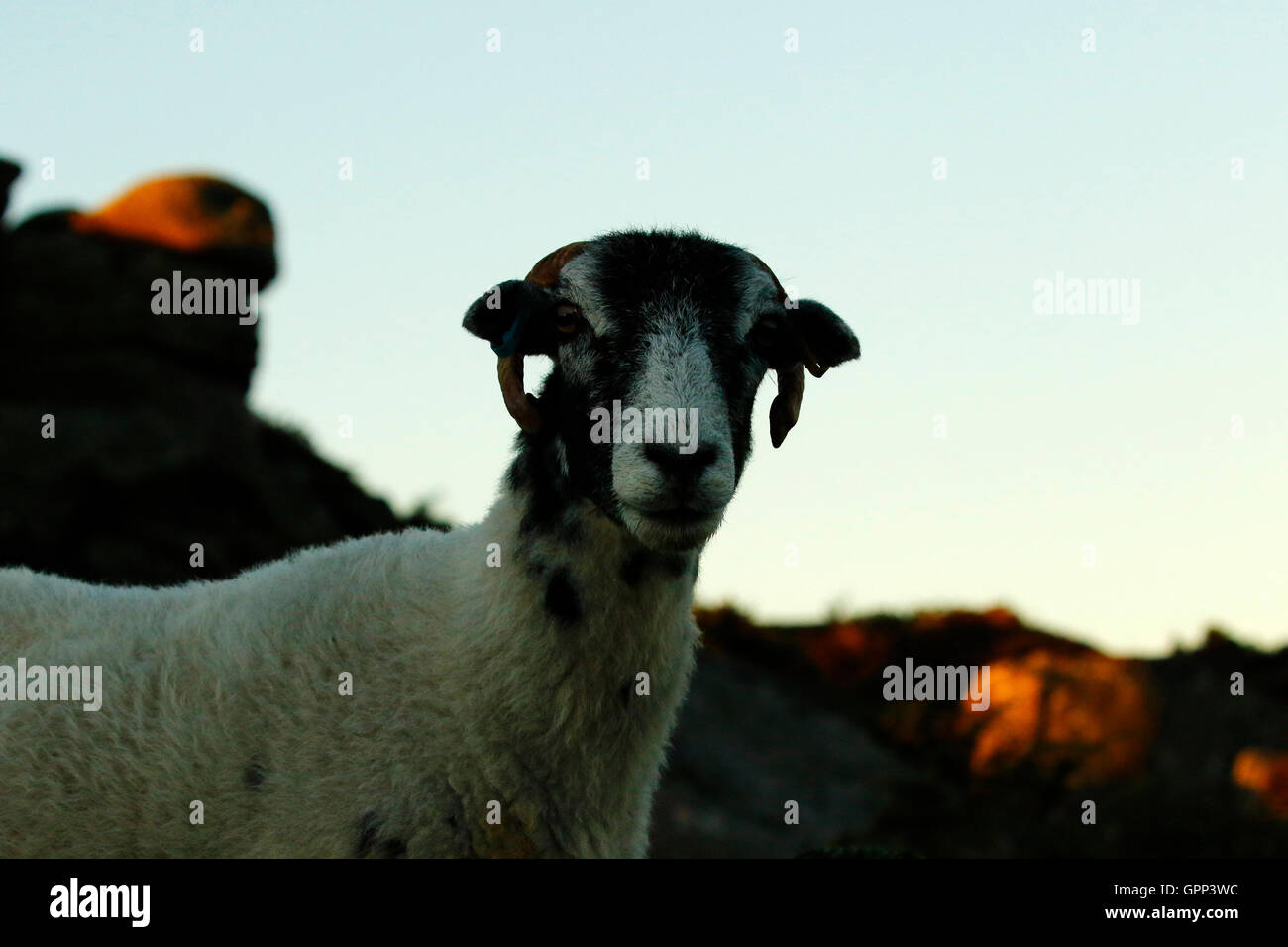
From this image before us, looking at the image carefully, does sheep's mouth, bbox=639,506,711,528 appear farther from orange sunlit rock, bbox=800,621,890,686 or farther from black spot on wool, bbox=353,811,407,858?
orange sunlit rock, bbox=800,621,890,686

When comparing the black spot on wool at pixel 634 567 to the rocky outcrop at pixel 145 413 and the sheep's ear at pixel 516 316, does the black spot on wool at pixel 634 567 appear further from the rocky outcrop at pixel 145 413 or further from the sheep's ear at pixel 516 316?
the rocky outcrop at pixel 145 413

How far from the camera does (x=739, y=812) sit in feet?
59.4

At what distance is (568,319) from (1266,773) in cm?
2434

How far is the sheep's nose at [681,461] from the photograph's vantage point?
513 centimetres

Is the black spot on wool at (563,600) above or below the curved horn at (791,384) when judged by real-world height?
below

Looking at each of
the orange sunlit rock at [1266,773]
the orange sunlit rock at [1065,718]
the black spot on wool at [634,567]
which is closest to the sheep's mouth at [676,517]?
the black spot on wool at [634,567]

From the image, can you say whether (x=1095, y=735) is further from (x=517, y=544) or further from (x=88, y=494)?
(x=517, y=544)

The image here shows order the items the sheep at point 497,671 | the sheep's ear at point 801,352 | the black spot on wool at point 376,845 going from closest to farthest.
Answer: the black spot on wool at point 376,845 → the sheep at point 497,671 → the sheep's ear at point 801,352

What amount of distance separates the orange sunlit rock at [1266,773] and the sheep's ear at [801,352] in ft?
71.4

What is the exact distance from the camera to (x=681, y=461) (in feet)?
16.9

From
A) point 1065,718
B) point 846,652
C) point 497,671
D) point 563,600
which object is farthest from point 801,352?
point 846,652
